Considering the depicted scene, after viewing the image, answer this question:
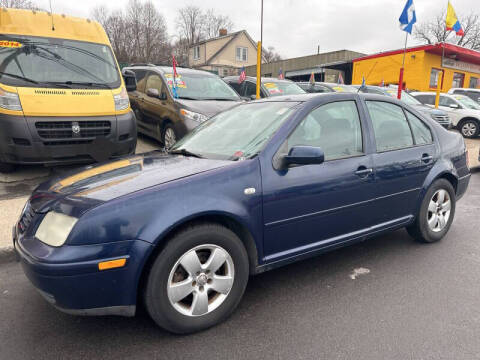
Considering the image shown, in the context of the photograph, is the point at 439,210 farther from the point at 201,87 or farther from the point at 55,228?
the point at 201,87

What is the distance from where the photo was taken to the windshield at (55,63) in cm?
500

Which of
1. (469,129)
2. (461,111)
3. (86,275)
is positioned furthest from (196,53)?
(86,275)

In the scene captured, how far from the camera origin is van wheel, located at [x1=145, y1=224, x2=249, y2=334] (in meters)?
2.11

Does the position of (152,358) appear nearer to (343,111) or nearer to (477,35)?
(343,111)

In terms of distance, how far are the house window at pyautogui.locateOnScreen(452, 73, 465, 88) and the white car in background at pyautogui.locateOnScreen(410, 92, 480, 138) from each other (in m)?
10.9

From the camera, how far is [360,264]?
332 centimetres

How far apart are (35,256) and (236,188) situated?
1250mm

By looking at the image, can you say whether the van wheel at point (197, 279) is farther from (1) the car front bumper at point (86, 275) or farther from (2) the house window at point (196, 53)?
(2) the house window at point (196, 53)

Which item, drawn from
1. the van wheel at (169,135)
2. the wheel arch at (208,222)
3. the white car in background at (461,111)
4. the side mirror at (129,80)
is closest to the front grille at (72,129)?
the side mirror at (129,80)

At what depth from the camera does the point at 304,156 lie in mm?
2473

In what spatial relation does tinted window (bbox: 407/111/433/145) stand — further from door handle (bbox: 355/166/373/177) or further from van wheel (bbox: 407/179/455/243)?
door handle (bbox: 355/166/373/177)

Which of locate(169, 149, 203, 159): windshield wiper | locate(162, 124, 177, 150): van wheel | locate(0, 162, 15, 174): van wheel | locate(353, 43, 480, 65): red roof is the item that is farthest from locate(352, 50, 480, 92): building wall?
locate(169, 149, 203, 159): windshield wiper

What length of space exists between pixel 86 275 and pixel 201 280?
698 millimetres

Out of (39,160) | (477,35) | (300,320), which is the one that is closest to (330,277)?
(300,320)
